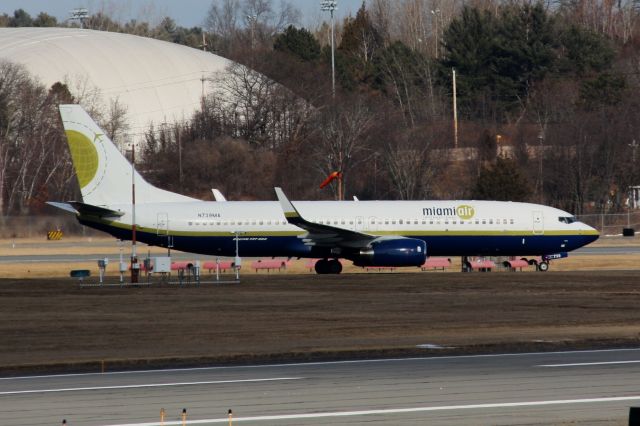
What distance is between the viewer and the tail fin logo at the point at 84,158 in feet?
171

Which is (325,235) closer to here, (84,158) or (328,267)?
(328,267)

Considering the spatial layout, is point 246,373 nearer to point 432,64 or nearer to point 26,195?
point 26,195

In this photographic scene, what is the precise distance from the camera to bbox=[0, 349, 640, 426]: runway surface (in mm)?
17531

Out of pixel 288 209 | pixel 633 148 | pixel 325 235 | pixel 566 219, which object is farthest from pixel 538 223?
pixel 633 148

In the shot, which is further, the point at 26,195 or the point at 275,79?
the point at 275,79

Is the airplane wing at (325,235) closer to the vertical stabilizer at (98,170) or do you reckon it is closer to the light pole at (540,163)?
the vertical stabilizer at (98,170)

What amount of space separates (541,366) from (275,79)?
10255 centimetres

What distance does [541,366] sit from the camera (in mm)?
22891

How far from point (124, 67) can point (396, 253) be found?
83700 millimetres

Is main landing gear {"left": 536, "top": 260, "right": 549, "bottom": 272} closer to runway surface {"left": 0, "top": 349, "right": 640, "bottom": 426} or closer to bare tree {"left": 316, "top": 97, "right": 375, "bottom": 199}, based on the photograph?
runway surface {"left": 0, "top": 349, "right": 640, "bottom": 426}

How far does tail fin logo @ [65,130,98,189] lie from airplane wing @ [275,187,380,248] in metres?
8.34

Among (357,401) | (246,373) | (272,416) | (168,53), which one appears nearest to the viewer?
(272,416)

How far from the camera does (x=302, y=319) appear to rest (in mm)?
32250

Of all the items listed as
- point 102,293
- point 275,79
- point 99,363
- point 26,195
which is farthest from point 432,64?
point 99,363
